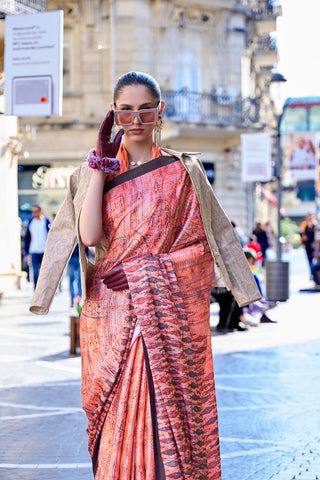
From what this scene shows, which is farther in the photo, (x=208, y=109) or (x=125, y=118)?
(x=208, y=109)

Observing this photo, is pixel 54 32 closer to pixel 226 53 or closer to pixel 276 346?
pixel 276 346

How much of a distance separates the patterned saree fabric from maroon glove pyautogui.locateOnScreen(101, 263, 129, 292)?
31 mm

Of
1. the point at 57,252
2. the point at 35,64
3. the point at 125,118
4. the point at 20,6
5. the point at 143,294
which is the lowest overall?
the point at 143,294

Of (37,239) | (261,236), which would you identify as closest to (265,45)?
(261,236)

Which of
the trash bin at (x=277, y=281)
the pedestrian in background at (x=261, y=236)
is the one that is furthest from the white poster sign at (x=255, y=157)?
the pedestrian in background at (x=261, y=236)

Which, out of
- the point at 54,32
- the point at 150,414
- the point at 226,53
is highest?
the point at 226,53

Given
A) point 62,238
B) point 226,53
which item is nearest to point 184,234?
point 62,238

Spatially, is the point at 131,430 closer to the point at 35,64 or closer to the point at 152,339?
the point at 152,339

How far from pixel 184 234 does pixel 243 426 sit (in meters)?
3.17

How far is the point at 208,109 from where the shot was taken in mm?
30078

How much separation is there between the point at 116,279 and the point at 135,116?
679 mm

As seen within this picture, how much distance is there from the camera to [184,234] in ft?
12.5

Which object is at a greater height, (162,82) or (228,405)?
(162,82)

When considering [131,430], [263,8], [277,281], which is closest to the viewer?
[131,430]
